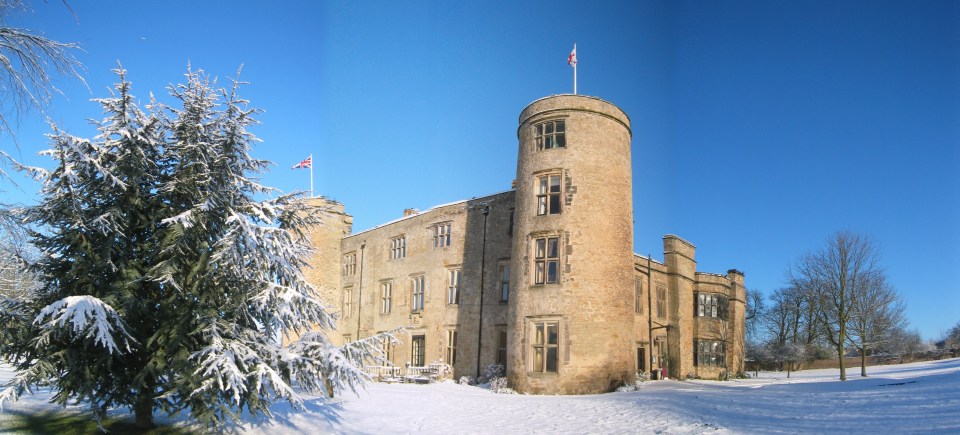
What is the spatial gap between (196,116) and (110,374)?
517cm

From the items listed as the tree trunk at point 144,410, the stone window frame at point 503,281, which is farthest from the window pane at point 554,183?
the tree trunk at point 144,410

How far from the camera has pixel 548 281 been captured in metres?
22.4

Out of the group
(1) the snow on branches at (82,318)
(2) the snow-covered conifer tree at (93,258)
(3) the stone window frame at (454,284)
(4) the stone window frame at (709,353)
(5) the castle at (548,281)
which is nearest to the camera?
(1) the snow on branches at (82,318)

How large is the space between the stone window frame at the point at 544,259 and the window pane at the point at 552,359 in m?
2.38

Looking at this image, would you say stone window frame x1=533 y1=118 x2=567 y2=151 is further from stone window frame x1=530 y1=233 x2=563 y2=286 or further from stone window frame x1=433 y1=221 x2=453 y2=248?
stone window frame x1=433 y1=221 x2=453 y2=248

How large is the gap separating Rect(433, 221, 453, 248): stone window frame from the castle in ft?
0.23

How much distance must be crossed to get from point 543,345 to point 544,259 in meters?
3.09

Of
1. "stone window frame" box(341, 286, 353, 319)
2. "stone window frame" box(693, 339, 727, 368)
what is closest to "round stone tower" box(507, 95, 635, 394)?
"stone window frame" box(693, 339, 727, 368)

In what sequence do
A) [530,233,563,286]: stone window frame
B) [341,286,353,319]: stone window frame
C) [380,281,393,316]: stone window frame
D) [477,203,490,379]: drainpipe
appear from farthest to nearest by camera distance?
1. [341,286,353,319]: stone window frame
2. [380,281,393,316]: stone window frame
3. [477,203,490,379]: drainpipe
4. [530,233,563,286]: stone window frame

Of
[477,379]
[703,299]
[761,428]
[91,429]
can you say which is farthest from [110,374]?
[703,299]

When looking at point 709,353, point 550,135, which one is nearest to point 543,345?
point 550,135

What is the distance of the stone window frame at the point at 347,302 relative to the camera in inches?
1416

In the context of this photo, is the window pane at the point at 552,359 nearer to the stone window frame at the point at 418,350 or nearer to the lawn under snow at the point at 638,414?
the lawn under snow at the point at 638,414

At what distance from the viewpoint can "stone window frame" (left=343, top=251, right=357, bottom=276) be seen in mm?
36188
